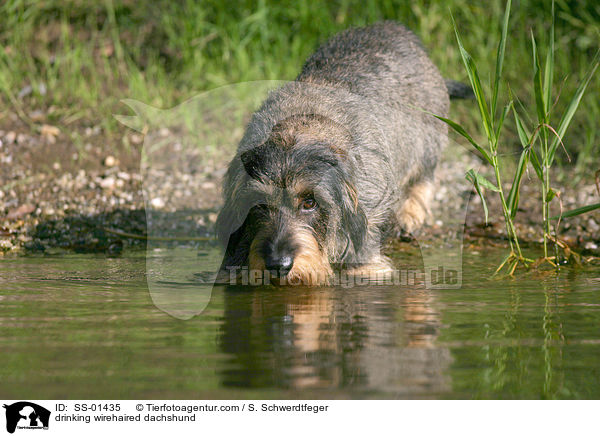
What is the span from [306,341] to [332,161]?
1.46m

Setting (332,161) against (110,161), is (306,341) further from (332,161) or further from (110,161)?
(110,161)

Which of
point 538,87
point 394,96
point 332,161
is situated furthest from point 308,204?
point 394,96

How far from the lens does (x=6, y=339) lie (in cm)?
345

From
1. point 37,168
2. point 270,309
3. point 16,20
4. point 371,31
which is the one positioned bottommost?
point 270,309

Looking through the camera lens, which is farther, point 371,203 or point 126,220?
point 126,220

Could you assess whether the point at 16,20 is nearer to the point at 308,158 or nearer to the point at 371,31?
the point at 371,31

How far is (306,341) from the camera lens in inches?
136

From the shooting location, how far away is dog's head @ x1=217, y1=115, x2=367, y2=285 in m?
4.39

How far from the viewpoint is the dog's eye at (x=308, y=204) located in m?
4.59

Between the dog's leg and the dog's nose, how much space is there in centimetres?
238
